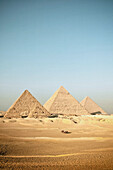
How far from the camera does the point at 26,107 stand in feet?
71.1

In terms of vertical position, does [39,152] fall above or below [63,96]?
below

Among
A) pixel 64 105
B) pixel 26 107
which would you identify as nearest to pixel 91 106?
pixel 64 105

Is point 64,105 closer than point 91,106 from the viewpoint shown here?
Yes

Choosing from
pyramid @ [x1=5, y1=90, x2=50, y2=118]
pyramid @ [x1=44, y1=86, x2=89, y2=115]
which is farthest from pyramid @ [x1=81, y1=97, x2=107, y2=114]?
pyramid @ [x1=5, y1=90, x2=50, y2=118]

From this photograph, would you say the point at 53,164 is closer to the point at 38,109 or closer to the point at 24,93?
the point at 38,109

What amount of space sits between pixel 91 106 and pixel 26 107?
41.6 meters

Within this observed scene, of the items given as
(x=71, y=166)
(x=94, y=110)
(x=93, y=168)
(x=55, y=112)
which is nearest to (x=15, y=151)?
(x=71, y=166)

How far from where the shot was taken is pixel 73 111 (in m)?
46.2

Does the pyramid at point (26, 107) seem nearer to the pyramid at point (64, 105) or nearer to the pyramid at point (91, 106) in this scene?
the pyramid at point (64, 105)

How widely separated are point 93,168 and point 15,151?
2024mm

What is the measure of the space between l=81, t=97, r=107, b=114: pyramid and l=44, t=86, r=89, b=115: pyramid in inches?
479

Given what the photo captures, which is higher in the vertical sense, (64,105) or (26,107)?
(64,105)

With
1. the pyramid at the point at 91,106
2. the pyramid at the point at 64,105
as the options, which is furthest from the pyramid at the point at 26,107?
the pyramid at the point at 91,106

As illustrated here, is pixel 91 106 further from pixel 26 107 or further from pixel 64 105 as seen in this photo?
pixel 26 107
